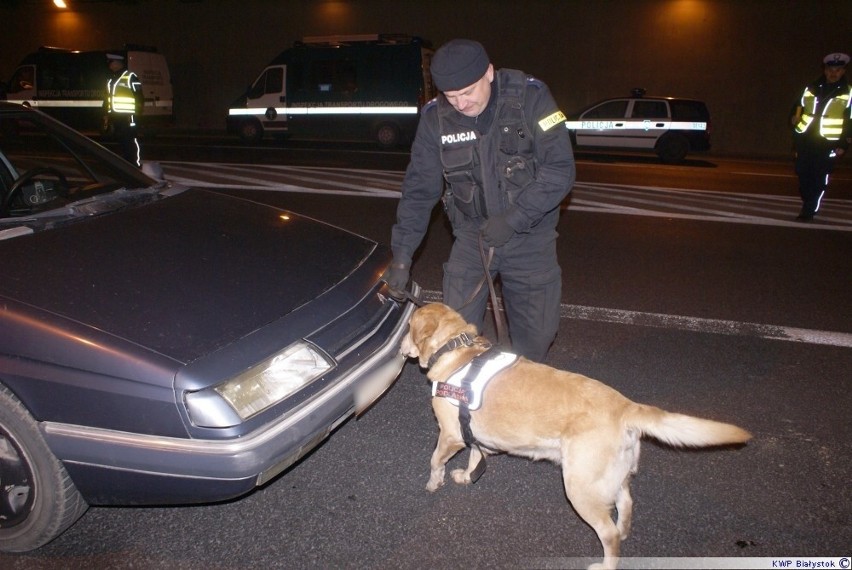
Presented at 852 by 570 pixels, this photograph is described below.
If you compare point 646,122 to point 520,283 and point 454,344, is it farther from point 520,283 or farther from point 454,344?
point 454,344

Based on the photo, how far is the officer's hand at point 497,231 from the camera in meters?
2.85

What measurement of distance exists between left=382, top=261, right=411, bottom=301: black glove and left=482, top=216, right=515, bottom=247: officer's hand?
1.45 feet

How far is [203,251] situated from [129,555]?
128cm

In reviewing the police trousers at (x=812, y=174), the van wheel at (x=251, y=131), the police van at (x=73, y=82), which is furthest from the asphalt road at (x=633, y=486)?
the police van at (x=73, y=82)

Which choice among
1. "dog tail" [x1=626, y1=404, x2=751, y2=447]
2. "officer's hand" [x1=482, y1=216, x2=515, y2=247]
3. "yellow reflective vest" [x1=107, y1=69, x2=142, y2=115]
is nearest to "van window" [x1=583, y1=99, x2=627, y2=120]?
"yellow reflective vest" [x1=107, y1=69, x2=142, y2=115]

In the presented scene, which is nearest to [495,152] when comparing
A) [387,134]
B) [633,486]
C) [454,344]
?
[454,344]

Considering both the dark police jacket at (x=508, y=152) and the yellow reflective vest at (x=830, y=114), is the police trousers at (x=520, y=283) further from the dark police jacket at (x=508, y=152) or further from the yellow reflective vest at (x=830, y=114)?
the yellow reflective vest at (x=830, y=114)

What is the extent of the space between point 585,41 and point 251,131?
37.4 feet

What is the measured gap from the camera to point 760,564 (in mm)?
2410

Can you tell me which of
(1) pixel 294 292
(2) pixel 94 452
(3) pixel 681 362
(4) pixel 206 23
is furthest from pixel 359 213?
(4) pixel 206 23

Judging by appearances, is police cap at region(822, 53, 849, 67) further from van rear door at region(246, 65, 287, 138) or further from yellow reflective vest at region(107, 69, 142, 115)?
van rear door at region(246, 65, 287, 138)

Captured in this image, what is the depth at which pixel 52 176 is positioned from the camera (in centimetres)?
346

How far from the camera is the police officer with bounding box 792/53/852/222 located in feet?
24.4

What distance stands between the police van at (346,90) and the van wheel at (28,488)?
49.2 ft
